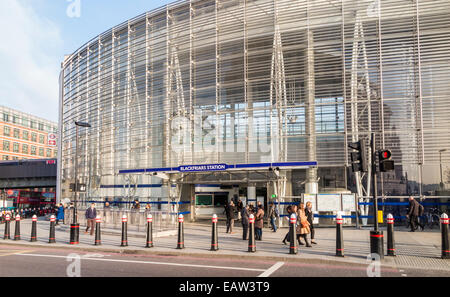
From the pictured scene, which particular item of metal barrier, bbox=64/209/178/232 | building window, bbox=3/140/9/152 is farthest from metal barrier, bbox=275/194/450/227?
building window, bbox=3/140/9/152

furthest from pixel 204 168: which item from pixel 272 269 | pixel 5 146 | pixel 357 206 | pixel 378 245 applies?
pixel 5 146

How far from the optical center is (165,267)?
10078 mm

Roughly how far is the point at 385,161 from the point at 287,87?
35.7 ft

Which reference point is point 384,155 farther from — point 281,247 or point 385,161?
point 281,247

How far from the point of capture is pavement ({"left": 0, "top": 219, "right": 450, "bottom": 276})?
1058 centimetres

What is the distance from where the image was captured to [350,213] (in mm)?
19219

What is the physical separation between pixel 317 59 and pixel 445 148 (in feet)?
25.6

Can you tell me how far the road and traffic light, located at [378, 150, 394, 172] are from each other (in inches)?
120

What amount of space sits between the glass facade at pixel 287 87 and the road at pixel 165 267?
10.3 meters

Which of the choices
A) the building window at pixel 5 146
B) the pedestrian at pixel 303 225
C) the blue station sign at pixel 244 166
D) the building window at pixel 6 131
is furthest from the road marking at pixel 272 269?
the building window at pixel 6 131

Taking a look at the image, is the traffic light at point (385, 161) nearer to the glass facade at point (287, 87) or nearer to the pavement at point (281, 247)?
the pavement at point (281, 247)

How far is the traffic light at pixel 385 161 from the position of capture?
1130 cm
